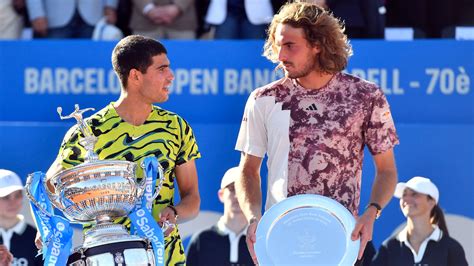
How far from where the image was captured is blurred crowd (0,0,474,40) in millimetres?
7203

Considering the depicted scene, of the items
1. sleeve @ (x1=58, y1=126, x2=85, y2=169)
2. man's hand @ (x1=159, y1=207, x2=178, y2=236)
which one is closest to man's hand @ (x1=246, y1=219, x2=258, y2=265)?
man's hand @ (x1=159, y1=207, x2=178, y2=236)

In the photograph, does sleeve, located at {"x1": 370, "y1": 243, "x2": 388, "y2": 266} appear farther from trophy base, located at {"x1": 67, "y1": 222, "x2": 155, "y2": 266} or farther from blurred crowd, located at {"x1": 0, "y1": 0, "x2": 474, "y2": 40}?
trophy base, located at {"x1": 67, "y1": 222, "x2": 155, "y2": 266}

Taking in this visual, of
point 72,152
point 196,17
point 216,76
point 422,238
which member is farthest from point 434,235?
point 72,152

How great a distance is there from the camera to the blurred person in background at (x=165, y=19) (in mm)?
7438

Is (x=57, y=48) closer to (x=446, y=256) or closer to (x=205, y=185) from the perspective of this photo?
(x=205, y=185)

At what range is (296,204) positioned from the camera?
4168mm

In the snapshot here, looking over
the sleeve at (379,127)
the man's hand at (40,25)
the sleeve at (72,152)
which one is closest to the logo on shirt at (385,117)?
the sleeve at (379,127)

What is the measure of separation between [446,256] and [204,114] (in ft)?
5.16

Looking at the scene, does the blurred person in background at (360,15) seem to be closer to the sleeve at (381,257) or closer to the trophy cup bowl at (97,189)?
the sleeve at (381,257)

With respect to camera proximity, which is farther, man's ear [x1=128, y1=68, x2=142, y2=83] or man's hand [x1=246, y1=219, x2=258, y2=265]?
man's ear [x1=128, y1=68, x2=142, y2=83]

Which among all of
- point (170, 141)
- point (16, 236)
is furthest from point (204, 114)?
point (170, 141)

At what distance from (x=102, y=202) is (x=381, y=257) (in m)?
3.06

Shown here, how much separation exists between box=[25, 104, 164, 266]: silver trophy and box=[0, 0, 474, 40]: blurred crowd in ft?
10.3

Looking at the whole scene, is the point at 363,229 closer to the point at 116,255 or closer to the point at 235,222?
the point at 116,255
